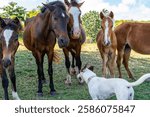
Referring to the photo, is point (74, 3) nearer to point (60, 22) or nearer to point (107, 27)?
point (107, 27)

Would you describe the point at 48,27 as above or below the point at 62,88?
above

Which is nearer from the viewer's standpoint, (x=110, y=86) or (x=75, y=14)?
(x=110, y=86)

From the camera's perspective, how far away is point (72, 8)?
7648 mm

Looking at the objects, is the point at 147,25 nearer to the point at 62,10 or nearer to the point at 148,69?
the point at 148,69

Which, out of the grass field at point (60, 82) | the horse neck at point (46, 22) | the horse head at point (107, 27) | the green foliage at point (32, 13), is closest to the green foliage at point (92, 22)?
the green foliage at point (32, 13)

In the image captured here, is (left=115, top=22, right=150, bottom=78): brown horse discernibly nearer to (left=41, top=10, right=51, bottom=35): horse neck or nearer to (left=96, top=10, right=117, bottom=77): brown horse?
(left=96, top=10, right=117, bottom=77): brown horse

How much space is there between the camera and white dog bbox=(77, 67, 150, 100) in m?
5.15

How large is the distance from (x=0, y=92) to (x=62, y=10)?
2.34m

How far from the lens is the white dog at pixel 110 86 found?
515cm

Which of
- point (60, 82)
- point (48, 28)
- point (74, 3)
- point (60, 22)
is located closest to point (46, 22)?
point (48, 28)

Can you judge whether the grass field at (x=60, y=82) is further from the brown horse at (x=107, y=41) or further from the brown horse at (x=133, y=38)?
the brown horse at (x=107, y=41)

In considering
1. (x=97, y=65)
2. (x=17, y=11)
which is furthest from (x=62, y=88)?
(x=17, y=11)

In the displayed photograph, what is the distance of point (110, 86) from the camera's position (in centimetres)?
538

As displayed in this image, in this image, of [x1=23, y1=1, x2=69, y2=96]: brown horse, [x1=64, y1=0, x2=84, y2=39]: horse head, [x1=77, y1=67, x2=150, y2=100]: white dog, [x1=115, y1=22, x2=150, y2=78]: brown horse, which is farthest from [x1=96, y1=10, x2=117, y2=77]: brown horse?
[x1=77, y1=67, x2=150, y2=100]: white dog
